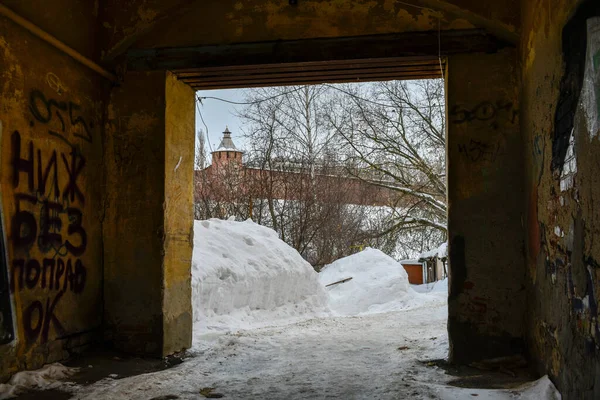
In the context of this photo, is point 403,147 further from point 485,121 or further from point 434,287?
point 485,121

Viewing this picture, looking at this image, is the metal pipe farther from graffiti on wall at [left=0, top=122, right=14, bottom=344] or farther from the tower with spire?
the tower with spire

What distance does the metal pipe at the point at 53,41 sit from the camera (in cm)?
468

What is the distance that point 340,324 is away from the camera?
365 inches

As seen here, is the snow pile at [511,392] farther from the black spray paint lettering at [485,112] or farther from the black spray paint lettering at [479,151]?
the black spray paint lettering at [485,112]

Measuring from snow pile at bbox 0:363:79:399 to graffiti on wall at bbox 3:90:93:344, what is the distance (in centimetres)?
30

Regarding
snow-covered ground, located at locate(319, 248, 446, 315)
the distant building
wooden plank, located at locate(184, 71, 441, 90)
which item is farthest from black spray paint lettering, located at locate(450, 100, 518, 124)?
the distant building

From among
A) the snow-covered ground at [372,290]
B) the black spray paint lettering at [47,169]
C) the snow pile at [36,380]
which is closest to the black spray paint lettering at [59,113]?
the black spray paint lettering at [47,169]

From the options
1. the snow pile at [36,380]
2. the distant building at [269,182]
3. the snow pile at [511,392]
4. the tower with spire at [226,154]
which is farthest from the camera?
the tower with spire at [226,154]

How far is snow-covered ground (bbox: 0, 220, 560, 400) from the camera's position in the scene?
15.3ft

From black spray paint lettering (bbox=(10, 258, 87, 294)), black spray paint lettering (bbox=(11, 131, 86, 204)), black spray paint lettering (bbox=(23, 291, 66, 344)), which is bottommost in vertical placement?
black spray paint lettering (bbox=(23, 291, 66, 344))

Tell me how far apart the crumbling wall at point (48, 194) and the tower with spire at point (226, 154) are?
1379 centimetres

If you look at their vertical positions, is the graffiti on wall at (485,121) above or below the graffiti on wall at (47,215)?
above

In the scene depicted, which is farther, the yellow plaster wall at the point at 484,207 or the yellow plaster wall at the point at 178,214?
the yellow plaster wall at the point at 178,214

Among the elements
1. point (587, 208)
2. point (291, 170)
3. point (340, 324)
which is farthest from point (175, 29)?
point (291, 170)
